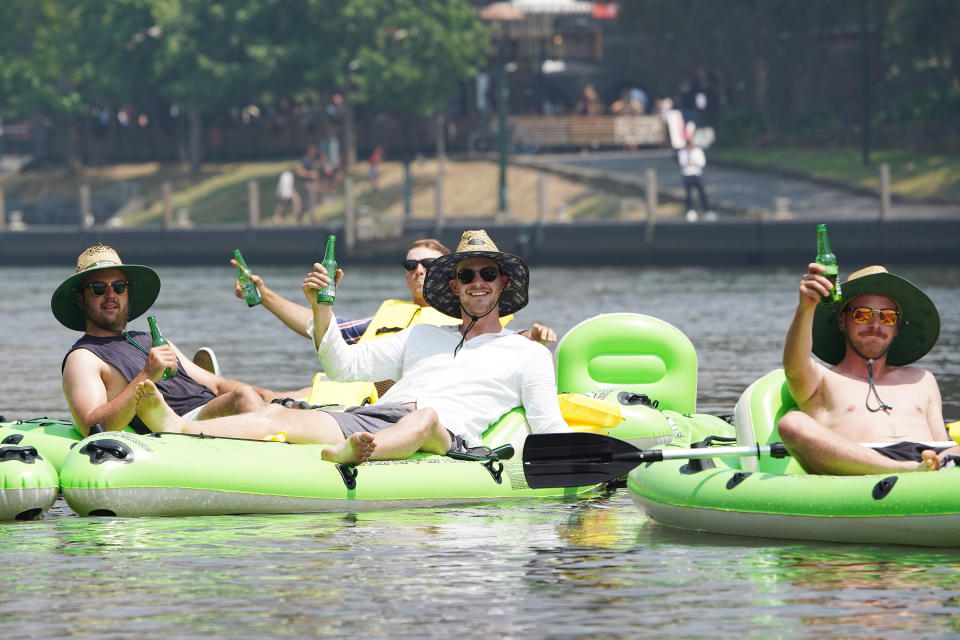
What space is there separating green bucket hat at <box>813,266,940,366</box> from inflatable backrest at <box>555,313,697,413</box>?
344cm

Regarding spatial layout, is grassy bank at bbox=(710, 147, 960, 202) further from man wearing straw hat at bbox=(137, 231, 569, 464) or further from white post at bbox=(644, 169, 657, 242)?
man wearing straw hat at bbox=(137, 231, 569, 464)

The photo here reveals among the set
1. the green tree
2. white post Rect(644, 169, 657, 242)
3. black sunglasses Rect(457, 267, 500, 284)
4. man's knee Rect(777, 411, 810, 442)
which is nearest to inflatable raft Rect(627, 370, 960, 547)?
man's knee Rect(777, 411, 810, 442)

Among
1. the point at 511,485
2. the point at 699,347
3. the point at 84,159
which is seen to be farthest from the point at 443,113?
the point at 511,485

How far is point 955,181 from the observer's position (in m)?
38.1

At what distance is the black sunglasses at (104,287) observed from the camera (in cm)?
1045

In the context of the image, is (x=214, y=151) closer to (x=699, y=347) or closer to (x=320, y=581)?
(x=699, y=347)

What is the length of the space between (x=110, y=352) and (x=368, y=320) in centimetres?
258

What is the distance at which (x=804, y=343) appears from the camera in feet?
28.8

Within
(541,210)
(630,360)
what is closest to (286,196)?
(541,210)

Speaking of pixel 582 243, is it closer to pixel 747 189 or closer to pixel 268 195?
pixel 747 189

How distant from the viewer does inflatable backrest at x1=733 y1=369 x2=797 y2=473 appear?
31.3ft

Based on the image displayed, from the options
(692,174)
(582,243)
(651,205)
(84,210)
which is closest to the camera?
(651,205)

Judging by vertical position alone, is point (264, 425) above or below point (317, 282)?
below

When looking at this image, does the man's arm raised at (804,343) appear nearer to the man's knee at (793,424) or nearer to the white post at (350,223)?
the man's knee at (793,424)
